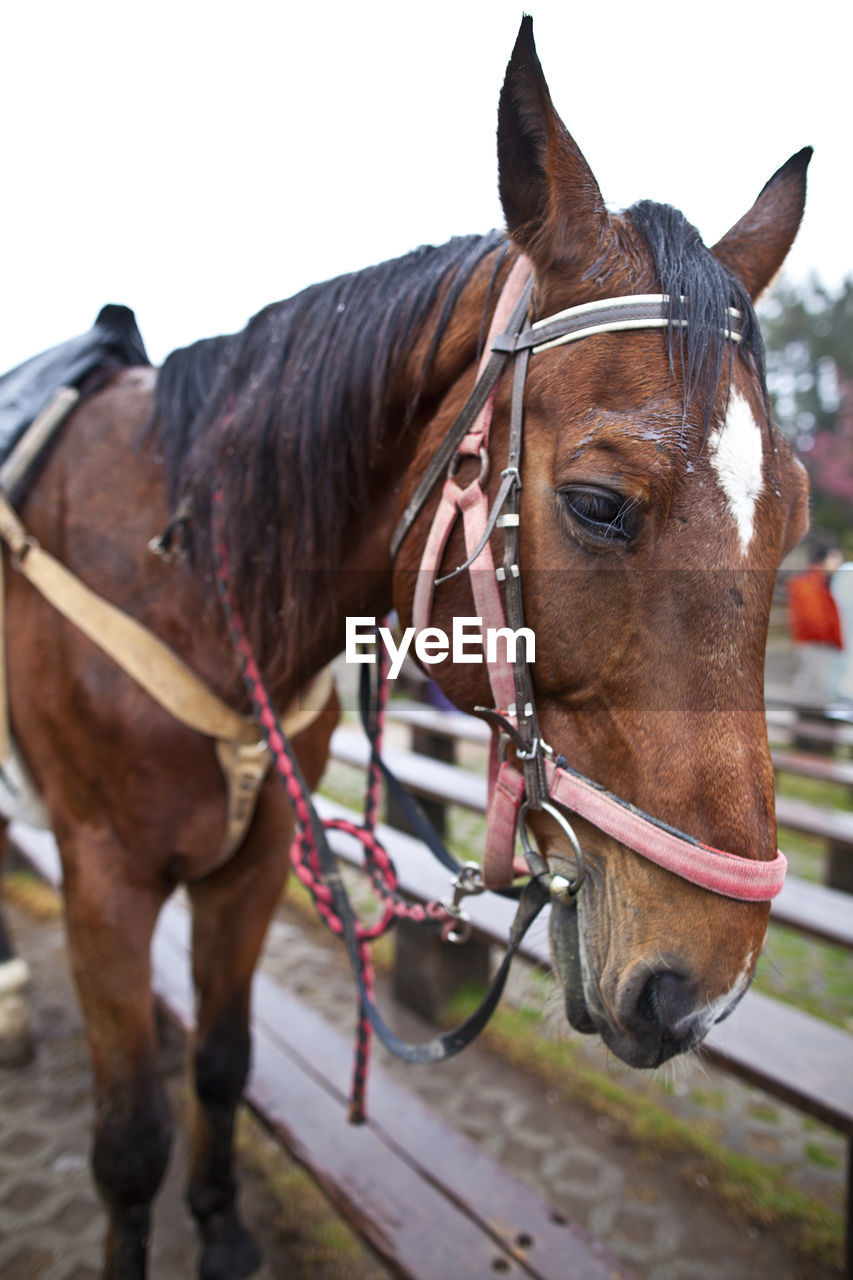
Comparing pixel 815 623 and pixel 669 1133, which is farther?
pixel 815 623

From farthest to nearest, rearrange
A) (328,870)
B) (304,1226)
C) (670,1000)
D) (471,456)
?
(304,1226), (328,870), (471,456), (670,1000)

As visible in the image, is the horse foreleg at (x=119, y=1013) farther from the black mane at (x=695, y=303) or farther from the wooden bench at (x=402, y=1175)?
the black mane at (x=695, y=303)

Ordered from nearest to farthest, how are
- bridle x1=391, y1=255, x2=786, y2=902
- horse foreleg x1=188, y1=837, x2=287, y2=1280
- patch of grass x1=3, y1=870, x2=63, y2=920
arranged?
bridle x1=391, y1=255, x2=786, y2=902
horse foreleg x1=188, y1=837, x2=287, y2=1280
patch of grass x1=3, y1=870, x2=63, y2=920

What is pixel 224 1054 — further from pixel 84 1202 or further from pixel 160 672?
pixel 160 672

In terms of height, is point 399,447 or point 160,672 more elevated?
point 399,447

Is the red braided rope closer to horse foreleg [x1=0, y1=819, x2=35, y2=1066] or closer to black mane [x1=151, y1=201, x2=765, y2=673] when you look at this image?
black mane [x1=151, y1=201, x2=765, y2=673]

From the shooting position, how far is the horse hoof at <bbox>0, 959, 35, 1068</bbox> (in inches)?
114

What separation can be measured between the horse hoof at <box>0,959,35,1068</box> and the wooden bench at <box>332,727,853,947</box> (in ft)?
5.25

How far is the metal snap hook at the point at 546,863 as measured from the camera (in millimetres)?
1042

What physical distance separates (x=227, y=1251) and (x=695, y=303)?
246 centimetres

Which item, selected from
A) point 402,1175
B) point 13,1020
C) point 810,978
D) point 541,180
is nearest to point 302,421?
point 541,180

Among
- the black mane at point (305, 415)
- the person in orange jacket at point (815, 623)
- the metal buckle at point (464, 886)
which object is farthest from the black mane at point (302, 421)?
the person in orange jacket at point (815, 623)

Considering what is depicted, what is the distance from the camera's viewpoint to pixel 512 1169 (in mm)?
2424

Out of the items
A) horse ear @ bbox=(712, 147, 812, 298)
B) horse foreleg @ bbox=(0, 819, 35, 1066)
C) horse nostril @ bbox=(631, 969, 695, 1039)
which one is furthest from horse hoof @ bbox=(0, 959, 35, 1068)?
horse ear @ bbox=(712, 147, 812, 298)
